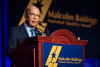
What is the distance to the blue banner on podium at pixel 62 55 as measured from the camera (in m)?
2.16

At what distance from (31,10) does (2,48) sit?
1.38 m

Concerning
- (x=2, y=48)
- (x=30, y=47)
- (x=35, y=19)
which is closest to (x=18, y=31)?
(x=35, y=19)

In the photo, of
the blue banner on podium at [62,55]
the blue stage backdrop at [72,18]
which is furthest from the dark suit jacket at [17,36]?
the blue stage backdrop at [72,18]

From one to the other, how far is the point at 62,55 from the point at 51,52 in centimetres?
13

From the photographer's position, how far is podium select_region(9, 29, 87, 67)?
2129 mm

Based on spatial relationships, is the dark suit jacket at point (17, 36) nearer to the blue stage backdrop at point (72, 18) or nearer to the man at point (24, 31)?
the man at point (24, 31)

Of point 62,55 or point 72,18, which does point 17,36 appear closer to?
point 62,55

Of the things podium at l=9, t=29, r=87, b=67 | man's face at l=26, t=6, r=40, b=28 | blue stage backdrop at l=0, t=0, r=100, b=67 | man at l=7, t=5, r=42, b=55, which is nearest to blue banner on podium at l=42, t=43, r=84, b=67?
podium at l=9, t=29, r=87, b=67

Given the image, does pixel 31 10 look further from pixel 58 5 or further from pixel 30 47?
pixel 58 5

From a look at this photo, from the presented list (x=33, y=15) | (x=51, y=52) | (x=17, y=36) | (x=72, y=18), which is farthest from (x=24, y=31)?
(x=72, y=18)

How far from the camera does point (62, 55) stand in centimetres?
227

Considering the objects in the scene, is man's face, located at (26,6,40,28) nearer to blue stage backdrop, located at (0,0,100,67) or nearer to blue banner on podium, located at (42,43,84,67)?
blue banner on podium, located at (42,43,84,67)

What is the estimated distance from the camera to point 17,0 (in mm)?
4094

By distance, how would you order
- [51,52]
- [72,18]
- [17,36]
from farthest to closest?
[72,18], [17,36], [51,52]
